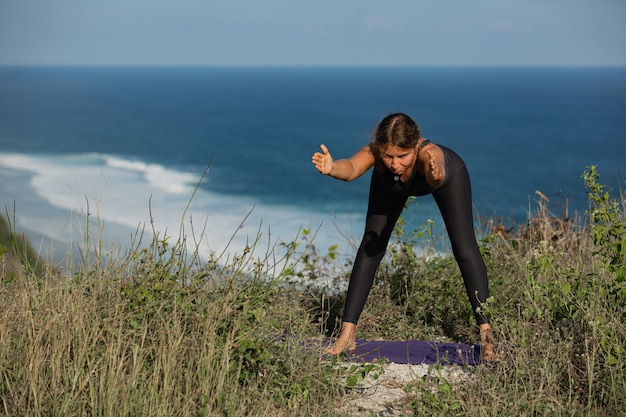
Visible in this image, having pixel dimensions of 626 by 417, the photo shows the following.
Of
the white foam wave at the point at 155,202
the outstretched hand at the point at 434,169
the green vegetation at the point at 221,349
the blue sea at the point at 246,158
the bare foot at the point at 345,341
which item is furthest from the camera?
the white foam wave at the point at 155,202

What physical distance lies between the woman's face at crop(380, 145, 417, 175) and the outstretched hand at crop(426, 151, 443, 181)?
127mm

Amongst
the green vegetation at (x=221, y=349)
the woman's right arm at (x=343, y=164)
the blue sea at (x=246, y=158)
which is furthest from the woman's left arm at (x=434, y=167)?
A: the green vegetation at (x=221, y=349)

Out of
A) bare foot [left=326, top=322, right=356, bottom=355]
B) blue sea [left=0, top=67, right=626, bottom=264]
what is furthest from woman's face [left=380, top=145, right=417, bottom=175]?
bare foot [left=326, top=322, right=356, bottom=355]

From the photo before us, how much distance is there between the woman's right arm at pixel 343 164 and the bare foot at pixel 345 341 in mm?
1064

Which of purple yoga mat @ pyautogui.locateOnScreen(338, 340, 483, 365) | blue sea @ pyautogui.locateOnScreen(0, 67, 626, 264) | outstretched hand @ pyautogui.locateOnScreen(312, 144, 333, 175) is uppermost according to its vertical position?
blue sea @ pyautogui.locateOnScreen(0, 67, 626, 264)

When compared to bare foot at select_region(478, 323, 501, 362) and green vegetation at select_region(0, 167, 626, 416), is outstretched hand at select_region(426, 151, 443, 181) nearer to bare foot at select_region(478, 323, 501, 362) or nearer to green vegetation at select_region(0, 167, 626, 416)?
green vegetation at select_region(0, 167, 626, 416)

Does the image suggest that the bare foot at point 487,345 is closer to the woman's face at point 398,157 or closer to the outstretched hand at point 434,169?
the outstretched hand at point 434,169

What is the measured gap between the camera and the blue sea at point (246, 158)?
79.3 feet

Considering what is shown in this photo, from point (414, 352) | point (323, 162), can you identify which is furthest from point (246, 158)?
point (323, 162)

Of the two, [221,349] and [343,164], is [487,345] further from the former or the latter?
[221,349]

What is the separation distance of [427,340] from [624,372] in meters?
1.82

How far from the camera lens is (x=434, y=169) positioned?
4723 millimetres

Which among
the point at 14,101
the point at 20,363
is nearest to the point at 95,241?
the point at 20,363

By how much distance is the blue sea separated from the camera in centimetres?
2416
